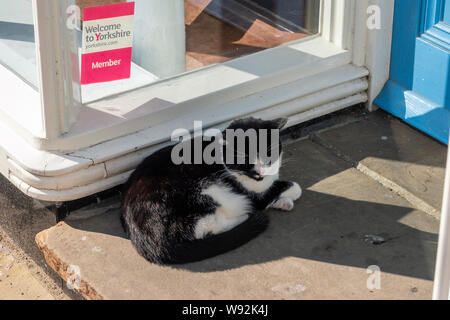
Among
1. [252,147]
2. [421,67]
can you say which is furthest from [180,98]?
[421,67]

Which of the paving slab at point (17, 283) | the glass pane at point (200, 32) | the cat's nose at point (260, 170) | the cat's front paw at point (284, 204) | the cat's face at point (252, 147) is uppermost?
the glass pane at point (200, 32)

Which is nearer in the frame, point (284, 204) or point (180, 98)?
point (284, 204)

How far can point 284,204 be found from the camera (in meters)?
3.30

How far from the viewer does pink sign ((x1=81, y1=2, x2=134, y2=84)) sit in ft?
10.8

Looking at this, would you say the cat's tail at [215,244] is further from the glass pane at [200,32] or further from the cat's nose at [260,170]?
the glass pane at [200,32]

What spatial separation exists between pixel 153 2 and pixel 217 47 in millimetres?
419

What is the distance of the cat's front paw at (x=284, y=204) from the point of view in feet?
10.8

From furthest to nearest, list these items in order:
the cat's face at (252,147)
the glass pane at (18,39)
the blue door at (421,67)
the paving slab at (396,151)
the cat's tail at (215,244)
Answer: the blue door at (421,67)
the paving slab at (396,151)
the glass pane at (18,39)
the cat's face at (252,147)
the cat's tail at (215,244)

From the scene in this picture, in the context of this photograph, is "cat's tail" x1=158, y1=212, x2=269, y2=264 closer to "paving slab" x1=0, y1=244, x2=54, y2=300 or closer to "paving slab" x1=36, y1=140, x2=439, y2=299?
"paving slab" x1=36, y1=140, x2=439, y2=299

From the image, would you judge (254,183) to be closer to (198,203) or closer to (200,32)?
(198,203)

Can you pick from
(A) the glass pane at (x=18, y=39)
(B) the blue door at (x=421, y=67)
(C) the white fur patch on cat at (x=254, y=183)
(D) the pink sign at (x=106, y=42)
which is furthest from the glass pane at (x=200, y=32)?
(C) the white fur patch on cat at (x=254, y=183)

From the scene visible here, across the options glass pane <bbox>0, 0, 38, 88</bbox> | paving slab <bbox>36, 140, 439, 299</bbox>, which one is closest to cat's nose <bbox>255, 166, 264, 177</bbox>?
paving slab <bbox>36, 140, 439, 299</bbox>

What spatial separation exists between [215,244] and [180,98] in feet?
2.75
